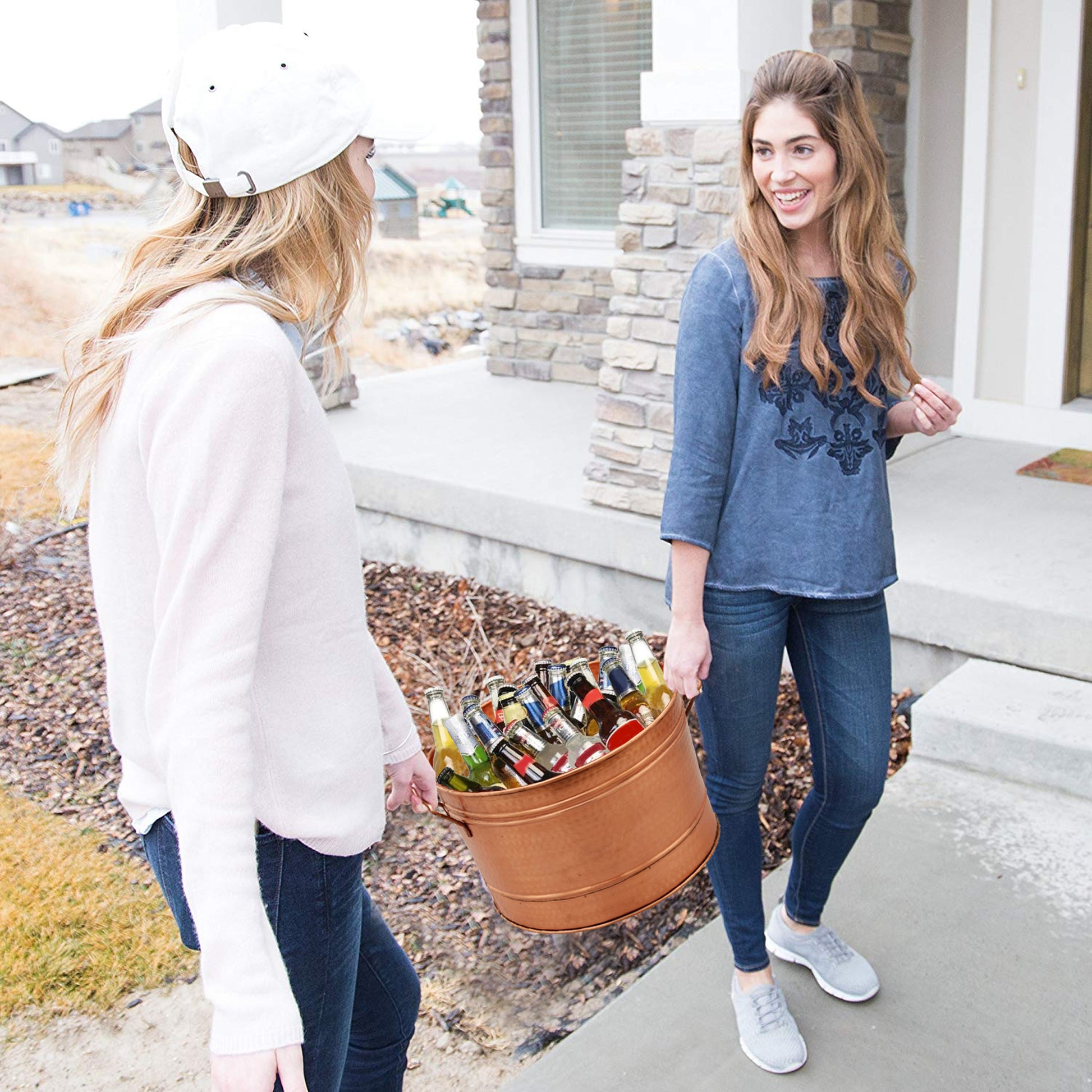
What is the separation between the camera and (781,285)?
7.15 feet

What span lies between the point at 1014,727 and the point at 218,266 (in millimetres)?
2800

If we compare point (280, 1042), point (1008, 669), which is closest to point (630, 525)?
point (1008, 669)

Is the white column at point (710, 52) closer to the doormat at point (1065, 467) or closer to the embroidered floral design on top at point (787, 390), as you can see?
the doormat at point (1065, 467)

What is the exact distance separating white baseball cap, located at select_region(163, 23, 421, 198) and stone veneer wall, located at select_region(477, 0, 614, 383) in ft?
20.7

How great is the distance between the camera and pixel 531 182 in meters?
7.90

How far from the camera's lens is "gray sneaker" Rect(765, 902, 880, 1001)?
2621mm

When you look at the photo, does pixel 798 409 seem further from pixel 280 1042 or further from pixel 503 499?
pixel 503 499

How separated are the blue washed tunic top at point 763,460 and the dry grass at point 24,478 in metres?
5.27

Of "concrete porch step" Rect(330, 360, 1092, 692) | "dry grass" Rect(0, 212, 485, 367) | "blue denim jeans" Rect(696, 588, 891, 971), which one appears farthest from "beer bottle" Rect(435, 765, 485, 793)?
"dry grass" Rect(0, 212, 485, 367)

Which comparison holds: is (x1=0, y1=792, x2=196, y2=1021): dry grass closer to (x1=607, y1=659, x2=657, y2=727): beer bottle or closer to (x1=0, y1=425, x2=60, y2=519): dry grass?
(x1=607, y1=659, x2=657, y2=727): beer bottle

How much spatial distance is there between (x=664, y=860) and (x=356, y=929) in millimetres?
702

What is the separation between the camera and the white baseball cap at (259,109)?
52.3 inches

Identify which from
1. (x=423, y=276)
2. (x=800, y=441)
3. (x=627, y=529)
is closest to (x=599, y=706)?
(x=800, y=441)

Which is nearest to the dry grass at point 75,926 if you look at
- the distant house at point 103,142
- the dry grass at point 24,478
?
the dry grass at point 24,478
